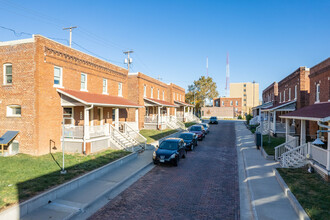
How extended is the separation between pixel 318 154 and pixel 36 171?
13821mm

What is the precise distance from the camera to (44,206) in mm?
7367

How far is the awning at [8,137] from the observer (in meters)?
13.1

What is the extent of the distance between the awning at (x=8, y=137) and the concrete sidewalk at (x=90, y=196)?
7087 mm

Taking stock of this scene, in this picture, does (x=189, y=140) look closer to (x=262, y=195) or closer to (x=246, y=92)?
(x=262, y=195)

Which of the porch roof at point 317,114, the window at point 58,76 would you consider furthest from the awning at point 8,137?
the porch roof at point 317,114

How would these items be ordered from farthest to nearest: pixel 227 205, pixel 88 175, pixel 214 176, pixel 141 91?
1. pixel 141 91
2. pixel 214 176
3. pixel 88 175
4. pixel 227 205

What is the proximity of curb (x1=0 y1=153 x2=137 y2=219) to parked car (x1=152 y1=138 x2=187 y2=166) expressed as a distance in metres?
3.16

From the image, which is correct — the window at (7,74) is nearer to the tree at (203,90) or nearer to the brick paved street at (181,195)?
the brick paved street at (181,195)

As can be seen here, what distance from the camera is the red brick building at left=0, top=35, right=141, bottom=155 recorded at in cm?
1344

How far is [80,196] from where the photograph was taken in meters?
8.25

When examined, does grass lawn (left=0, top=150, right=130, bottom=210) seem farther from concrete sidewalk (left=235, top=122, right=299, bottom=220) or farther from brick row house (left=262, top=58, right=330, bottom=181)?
brick row house (left=262, top=58, right=330, bottom=181)

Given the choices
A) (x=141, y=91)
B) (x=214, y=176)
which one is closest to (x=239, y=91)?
(x=141, y=91)

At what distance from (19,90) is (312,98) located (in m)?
21.9

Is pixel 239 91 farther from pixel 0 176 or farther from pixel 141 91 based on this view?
pixel 0 176
